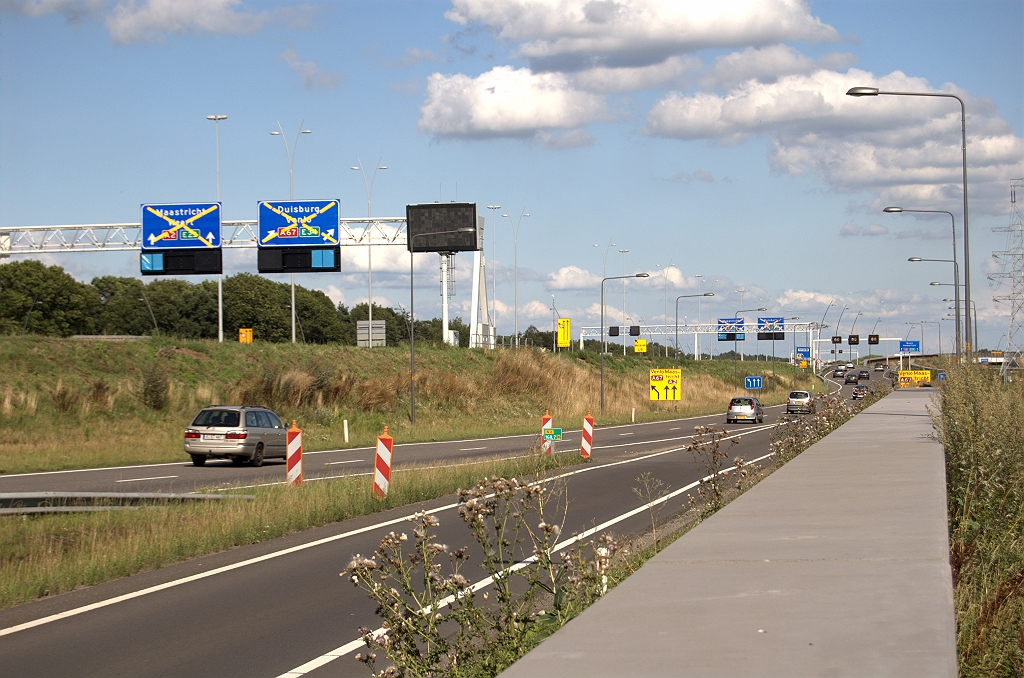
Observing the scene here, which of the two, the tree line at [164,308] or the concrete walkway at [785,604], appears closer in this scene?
the concrete walkway at [785,604]

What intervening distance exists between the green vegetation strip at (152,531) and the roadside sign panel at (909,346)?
15306 centimetres

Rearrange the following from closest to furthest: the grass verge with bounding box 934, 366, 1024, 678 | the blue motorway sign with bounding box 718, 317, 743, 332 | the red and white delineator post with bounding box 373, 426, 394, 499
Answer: the grass verge with bounding box 934, 366, 1024, 678
the red and white delineator post with bounding box 373, 426, 394, 499
the blue motorway sign with bounding box 718, 317, 743, 332

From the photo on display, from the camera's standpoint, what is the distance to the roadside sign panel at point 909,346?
15776 centimetres

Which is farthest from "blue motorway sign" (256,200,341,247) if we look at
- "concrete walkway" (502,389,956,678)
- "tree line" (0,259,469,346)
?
"tree line" (0,259,469,346)

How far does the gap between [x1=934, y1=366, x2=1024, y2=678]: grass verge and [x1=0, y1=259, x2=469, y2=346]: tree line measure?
74984 mm

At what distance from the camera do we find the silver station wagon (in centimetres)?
2759

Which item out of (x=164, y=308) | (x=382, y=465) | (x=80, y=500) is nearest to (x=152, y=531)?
(x=80, y=500)

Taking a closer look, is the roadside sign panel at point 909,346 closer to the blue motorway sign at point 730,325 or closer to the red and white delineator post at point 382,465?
the blue motorway sign at point 730,325

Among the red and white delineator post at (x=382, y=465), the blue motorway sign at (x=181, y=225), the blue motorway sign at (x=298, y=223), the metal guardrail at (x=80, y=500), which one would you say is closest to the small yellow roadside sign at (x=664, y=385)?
the blue motorway sign at (x=298, y=223)

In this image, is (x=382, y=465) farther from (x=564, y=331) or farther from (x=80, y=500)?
(x=564, y=331)

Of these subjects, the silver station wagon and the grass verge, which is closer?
the grass verge

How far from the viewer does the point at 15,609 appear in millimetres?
9516

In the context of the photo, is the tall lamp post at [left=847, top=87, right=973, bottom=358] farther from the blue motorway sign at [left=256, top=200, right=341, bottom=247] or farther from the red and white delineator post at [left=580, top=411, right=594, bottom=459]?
the blue motorway sign at [left=256, top=200, right=341, bottom=247]

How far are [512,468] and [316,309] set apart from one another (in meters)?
109
